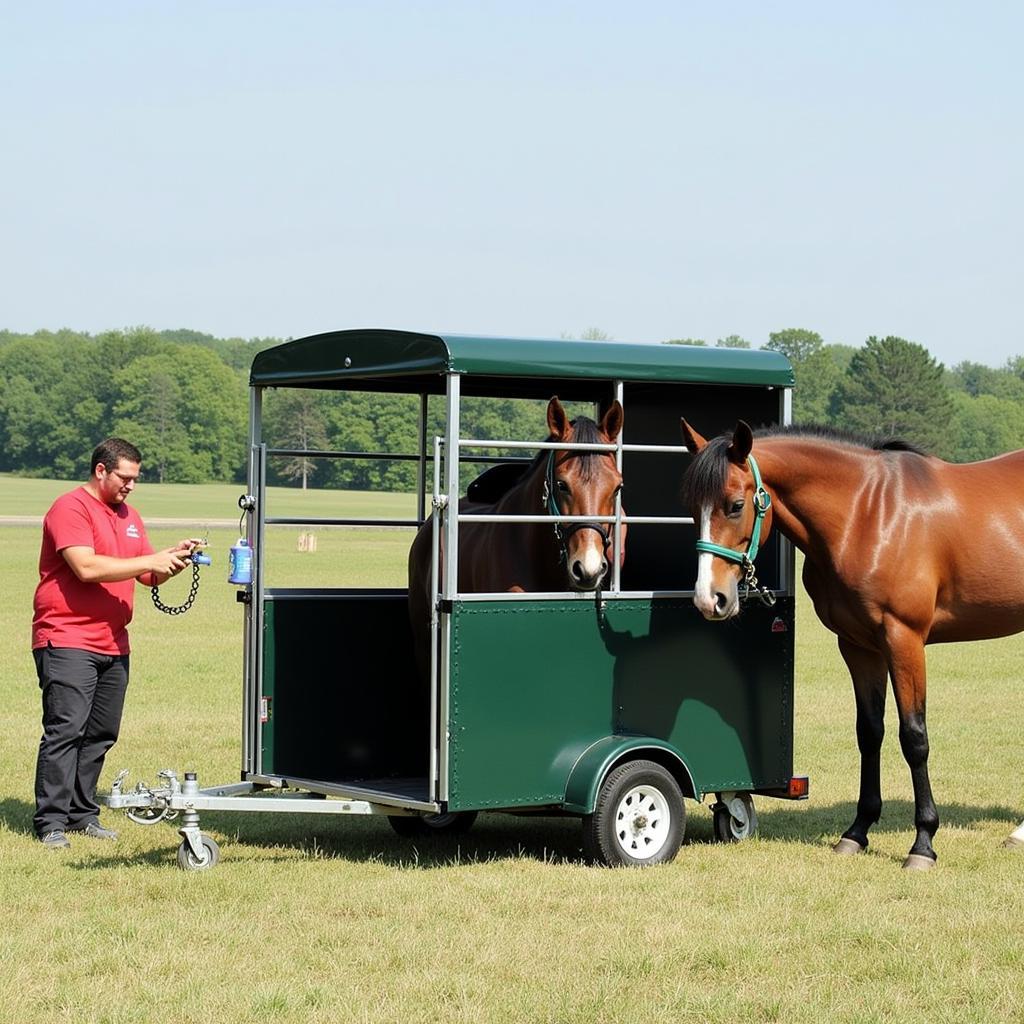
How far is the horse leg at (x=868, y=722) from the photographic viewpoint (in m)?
8.63

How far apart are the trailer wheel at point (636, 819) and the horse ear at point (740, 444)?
1.54 m

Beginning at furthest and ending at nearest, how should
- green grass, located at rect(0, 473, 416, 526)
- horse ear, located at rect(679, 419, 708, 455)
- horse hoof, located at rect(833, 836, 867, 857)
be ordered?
green grass, located at rect(0, 473, 416, 526)
horse hoof, located at rect(833, 836, 867, 857)
horse ear, located at rect(679, 419, 708, 455)

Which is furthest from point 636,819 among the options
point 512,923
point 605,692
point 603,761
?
point 512,923

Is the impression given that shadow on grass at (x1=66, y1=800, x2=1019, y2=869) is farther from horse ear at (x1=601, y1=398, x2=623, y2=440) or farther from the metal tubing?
horse ear at (x1=601, y1=398, x2=623, y2=440)

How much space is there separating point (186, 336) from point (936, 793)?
161m

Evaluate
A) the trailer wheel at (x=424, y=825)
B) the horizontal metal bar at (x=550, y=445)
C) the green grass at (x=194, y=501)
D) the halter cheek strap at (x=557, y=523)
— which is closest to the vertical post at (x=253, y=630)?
the trailer wheel at (x=424, y=825)

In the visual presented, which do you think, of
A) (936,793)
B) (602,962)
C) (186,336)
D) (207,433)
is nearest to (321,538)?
(936,793)

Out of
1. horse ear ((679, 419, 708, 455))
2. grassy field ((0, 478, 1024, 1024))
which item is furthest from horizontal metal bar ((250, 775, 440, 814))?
horse ear ((679, 419, 708, 455))

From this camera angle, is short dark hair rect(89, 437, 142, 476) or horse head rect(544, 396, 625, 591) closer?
horse head rect(544, 396, 625, 591)

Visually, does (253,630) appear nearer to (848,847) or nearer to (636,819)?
(636,819)

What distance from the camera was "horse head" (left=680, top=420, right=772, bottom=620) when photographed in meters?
7.81

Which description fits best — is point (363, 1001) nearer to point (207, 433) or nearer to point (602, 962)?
point (602, 962)

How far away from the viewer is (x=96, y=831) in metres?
8.72

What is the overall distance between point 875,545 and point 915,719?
90cm
